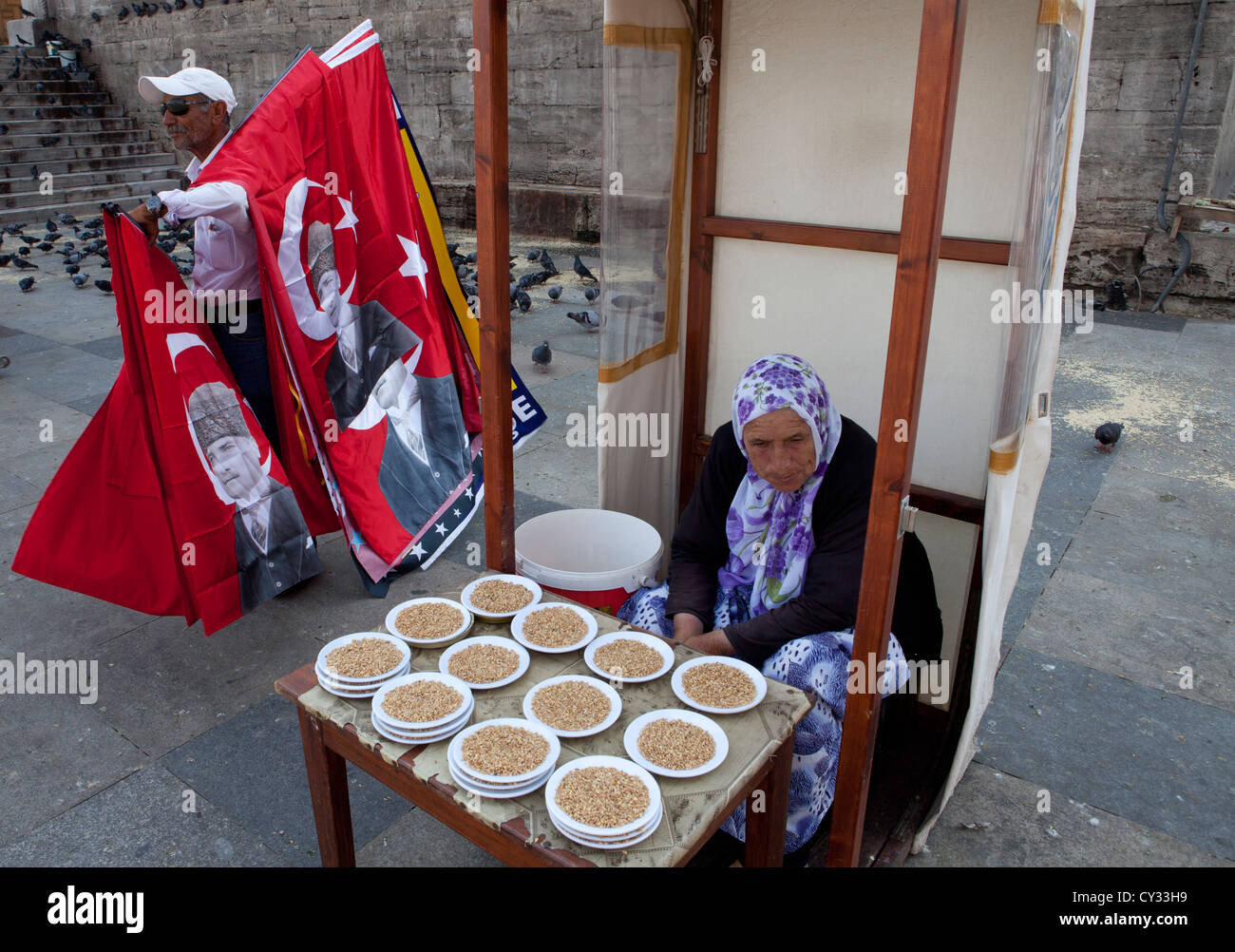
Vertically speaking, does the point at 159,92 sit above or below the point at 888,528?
above

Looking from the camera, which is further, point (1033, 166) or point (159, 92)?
point (159, 92)

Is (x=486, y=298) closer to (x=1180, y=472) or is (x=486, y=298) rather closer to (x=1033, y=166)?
(x=1033, y=166)

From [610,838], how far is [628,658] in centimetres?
62

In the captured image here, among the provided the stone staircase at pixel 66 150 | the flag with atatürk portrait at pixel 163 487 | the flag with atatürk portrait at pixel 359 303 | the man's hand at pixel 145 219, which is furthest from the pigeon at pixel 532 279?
the stone staircase at pixel 66 150

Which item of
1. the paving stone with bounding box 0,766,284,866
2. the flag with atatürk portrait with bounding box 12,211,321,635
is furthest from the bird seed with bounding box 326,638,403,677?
the flag with atatürk portrait with bounding box 12,211,321,635

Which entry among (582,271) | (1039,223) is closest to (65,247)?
(582,271)

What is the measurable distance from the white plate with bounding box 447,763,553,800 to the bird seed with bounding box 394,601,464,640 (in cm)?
55

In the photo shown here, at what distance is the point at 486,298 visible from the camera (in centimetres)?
243

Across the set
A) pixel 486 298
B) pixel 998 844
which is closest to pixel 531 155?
pixel 486 298

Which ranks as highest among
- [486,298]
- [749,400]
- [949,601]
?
[486,298]

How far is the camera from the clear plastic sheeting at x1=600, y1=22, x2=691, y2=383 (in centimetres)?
291

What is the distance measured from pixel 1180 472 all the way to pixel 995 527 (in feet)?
12.7
